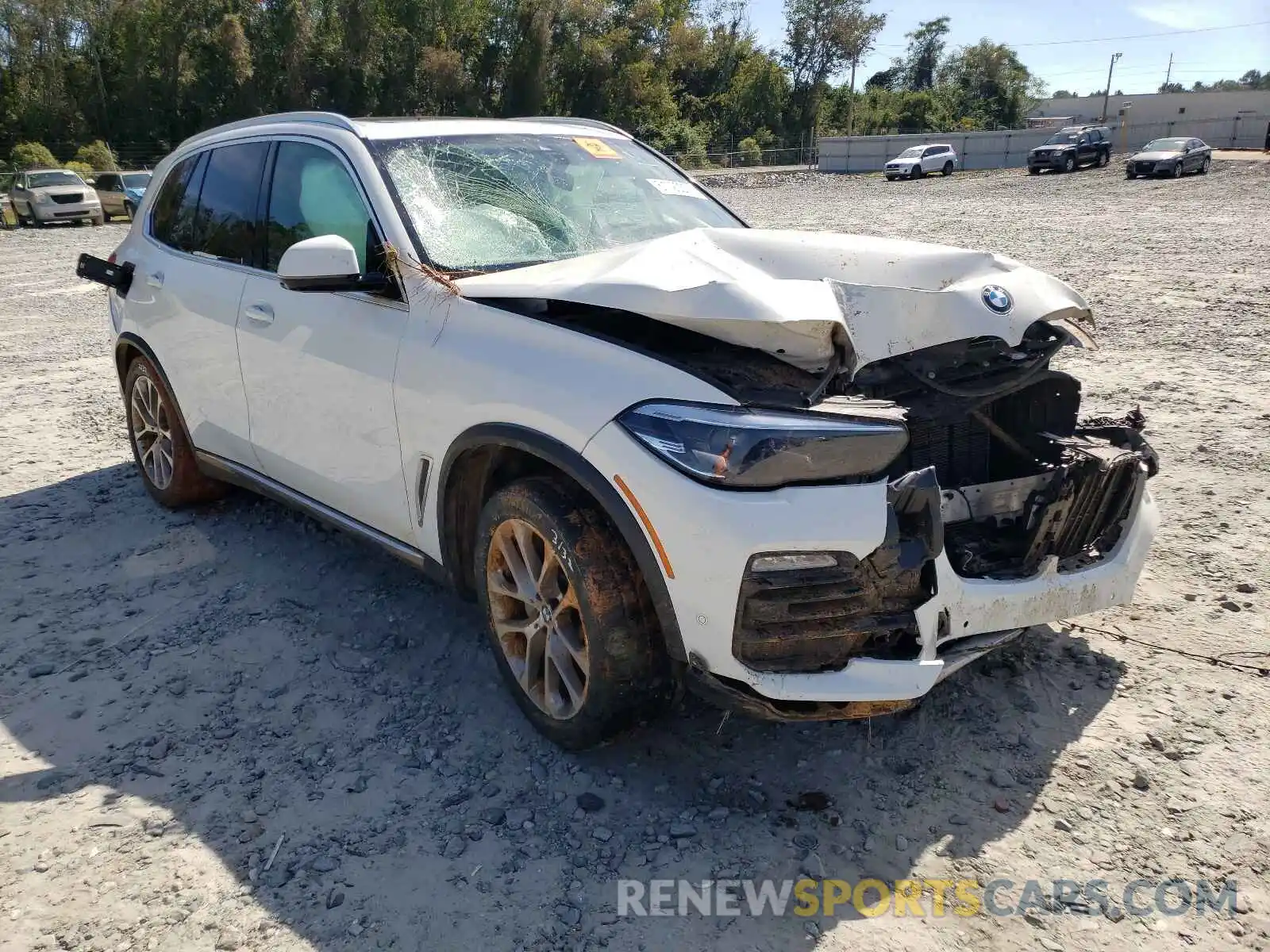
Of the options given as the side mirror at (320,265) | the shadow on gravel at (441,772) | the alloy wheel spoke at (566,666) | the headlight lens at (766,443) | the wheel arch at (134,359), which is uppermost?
the side mirror at (320,265)

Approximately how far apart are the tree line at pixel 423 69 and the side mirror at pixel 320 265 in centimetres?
4474

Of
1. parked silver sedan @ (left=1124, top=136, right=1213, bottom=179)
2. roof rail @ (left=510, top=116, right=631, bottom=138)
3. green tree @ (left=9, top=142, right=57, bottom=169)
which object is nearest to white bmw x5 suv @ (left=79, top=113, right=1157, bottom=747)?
roof rail @ (left=510, top=116, right=631, bottom=138)

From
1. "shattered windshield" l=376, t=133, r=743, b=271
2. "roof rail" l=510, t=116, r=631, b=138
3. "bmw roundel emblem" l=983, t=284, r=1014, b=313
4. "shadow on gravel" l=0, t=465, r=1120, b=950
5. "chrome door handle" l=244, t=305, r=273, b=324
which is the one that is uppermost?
"roof rail" l=510, t=116, r=631, b=138

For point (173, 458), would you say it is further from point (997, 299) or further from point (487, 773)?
point (997, 299)

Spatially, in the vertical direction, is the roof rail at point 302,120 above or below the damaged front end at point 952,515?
above

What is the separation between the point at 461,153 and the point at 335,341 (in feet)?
2.96

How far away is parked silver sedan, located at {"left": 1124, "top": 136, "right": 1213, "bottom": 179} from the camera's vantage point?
32062mm

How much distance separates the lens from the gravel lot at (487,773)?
8.46 ft

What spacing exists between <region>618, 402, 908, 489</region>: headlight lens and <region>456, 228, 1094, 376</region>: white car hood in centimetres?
31

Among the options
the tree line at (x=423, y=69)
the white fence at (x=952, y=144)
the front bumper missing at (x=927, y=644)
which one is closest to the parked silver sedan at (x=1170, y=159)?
the white fence at (x=952, y=144)

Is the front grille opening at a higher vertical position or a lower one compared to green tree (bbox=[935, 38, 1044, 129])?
lower

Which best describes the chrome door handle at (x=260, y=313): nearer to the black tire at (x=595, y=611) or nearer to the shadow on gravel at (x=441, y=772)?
the shadow on gravel at (x=441, y=772)

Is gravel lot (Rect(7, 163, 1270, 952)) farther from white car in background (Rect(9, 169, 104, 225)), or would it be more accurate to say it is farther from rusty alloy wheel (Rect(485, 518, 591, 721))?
white car in background (Rect(9, 169, 104, 225))

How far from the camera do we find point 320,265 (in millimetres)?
3289
